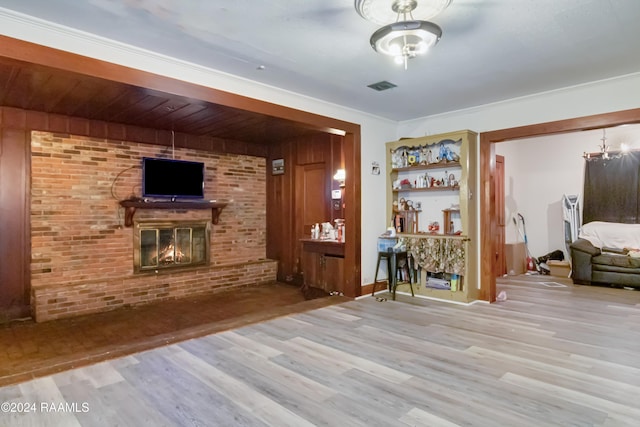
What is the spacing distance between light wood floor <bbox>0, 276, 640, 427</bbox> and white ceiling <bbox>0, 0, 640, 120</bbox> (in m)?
2.45

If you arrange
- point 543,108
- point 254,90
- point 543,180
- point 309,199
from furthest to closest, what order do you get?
point 543,180 → point 309,199 → point 543,108 → point 254,90

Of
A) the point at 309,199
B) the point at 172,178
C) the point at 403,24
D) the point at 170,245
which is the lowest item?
the point at 170,245

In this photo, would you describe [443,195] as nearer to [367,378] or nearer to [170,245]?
[367,378]

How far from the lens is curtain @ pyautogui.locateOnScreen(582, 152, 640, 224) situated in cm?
624

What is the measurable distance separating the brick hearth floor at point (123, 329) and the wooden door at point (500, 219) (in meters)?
3.44

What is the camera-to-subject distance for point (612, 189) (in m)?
6.41

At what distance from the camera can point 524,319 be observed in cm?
396

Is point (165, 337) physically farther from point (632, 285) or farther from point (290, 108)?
point (632, 285)

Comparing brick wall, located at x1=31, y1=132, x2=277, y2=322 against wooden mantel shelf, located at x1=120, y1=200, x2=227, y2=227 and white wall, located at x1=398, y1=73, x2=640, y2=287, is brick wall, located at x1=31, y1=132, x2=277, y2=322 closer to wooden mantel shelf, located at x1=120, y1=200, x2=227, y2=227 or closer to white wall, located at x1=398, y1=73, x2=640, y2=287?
wooden mantel shelf, located at x1=120, y1=200, x2=227, y2=227

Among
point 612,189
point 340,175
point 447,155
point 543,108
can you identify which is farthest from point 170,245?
point 612,189

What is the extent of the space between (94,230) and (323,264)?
9.94 ft

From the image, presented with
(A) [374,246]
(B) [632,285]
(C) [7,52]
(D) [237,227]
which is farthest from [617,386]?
(D) [237,227]

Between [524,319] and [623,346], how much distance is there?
0.89 m

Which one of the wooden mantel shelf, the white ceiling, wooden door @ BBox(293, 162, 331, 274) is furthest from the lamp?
the wooden mantel shelf
